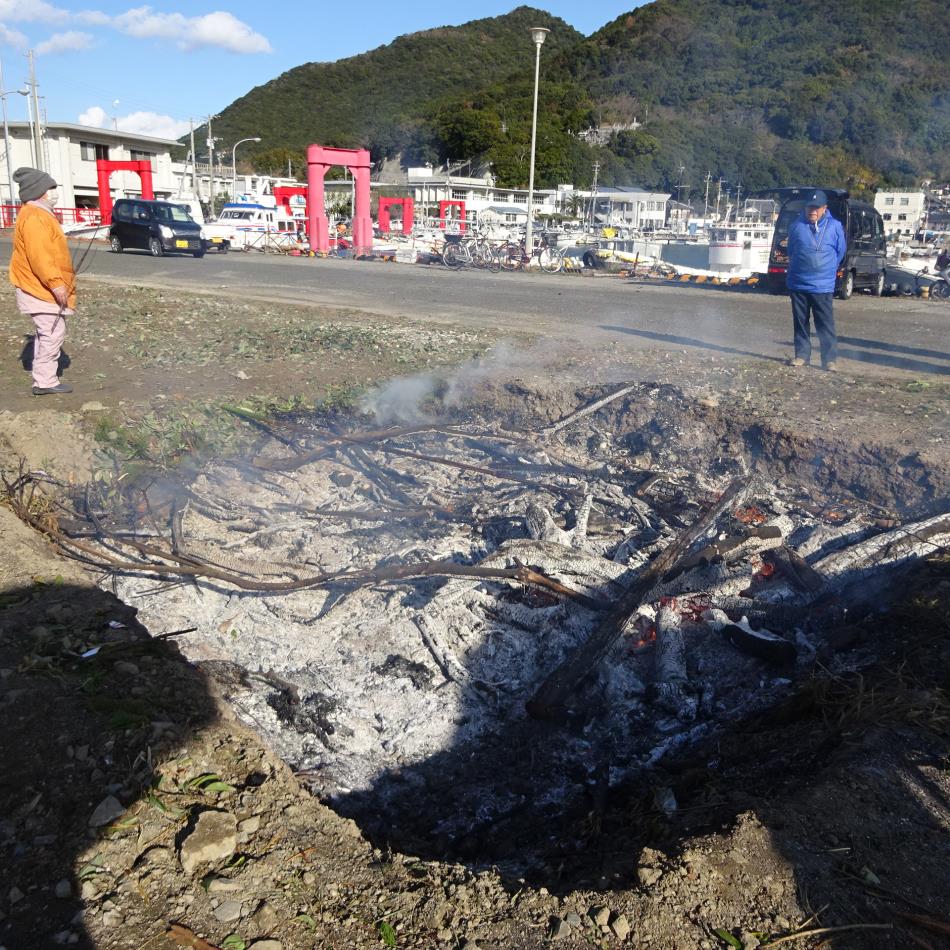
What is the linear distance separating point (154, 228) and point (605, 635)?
72.4 feet

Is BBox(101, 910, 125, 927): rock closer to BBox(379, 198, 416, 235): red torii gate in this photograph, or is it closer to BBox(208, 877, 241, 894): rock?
BBox(208, 877, 241, 894): rock

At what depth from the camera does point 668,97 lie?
1784 inches

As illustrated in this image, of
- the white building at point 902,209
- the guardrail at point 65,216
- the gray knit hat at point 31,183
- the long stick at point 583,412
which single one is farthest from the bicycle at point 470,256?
the guardrail at point 65,216

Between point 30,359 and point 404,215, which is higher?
point 404,215

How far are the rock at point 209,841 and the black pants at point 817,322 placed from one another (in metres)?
7.32

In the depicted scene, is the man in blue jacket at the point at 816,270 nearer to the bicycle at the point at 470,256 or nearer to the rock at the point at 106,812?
the rock at the point at 106,812

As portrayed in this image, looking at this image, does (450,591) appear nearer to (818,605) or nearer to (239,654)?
(239,654)

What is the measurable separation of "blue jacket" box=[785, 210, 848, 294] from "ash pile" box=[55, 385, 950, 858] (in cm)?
290

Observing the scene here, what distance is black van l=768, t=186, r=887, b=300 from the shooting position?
15.5m

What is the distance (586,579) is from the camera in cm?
425

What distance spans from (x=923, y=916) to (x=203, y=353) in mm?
7811

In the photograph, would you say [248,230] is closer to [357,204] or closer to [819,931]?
[357,204]

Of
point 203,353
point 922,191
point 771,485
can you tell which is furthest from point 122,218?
point 922,191

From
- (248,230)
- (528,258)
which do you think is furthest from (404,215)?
(528,258)
